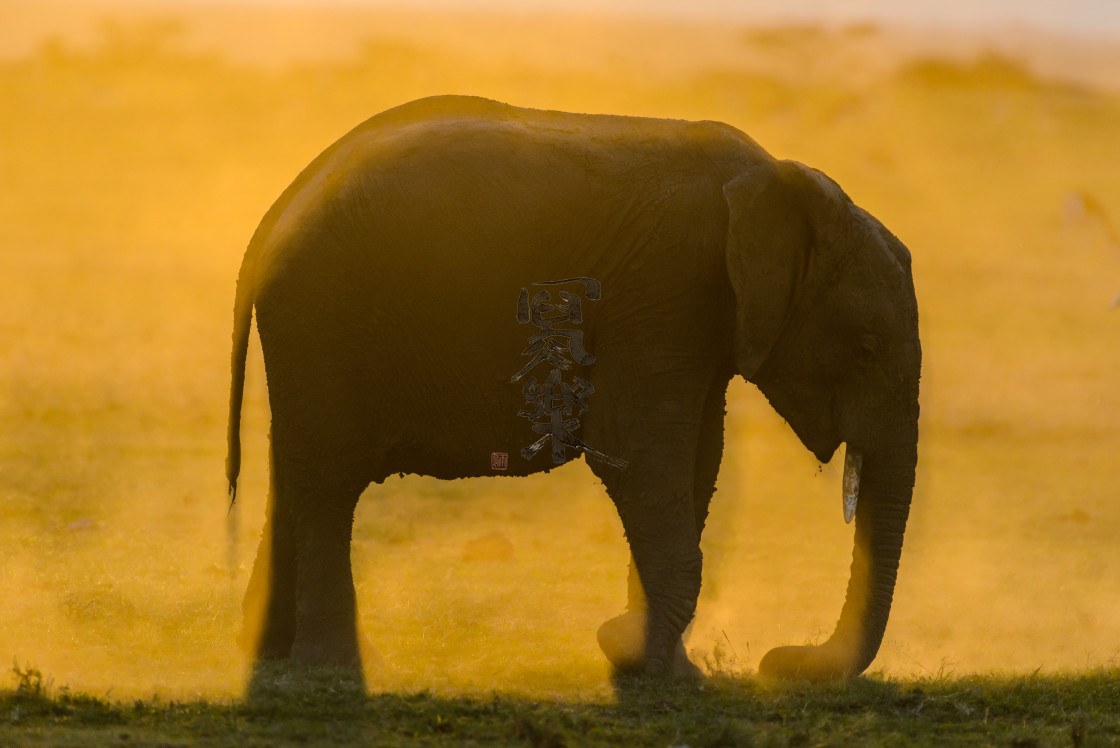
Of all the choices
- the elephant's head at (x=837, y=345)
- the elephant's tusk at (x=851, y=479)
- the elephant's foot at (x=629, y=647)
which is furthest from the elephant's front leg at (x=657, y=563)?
the elephant's tusk at (x=851, y=479)

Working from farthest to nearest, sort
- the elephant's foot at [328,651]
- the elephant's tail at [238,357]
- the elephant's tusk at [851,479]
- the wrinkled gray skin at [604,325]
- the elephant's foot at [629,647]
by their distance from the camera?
the elephant's tail at [238,357], the elephant's tusk at [851,479], the elephant's foot at [328,651], the wrinkled gray skin at [604,325], the elephant's foot at [629,647]

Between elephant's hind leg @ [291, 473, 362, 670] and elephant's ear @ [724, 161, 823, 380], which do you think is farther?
elephant's hind leg @ [291, 473, 362, 670]

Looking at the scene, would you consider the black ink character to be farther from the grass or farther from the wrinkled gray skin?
the grass

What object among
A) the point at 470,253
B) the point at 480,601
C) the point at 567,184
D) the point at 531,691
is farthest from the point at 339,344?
the point at 480,601

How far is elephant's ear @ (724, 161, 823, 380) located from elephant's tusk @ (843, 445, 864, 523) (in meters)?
1.05

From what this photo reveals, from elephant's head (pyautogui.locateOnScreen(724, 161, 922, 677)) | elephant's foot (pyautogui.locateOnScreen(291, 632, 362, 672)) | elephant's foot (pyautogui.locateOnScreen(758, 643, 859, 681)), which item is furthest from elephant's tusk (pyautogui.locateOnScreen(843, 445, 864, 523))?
elephant's foot (pyautogui.locateOnScreen(291, 632, 362, 672))

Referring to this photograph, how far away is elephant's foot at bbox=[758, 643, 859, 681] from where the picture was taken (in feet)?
40.0

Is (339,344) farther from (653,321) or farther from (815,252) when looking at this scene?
(815,252)

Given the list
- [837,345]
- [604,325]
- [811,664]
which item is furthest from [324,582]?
[837,345]

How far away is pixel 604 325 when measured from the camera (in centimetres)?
1230

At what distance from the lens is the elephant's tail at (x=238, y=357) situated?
42.5ft

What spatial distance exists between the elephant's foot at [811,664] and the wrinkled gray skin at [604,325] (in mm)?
17

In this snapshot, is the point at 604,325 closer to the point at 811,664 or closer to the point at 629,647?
the point at 629,647

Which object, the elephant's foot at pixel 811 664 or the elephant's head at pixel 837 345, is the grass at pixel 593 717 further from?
the elephant's head at pixel 837 345
